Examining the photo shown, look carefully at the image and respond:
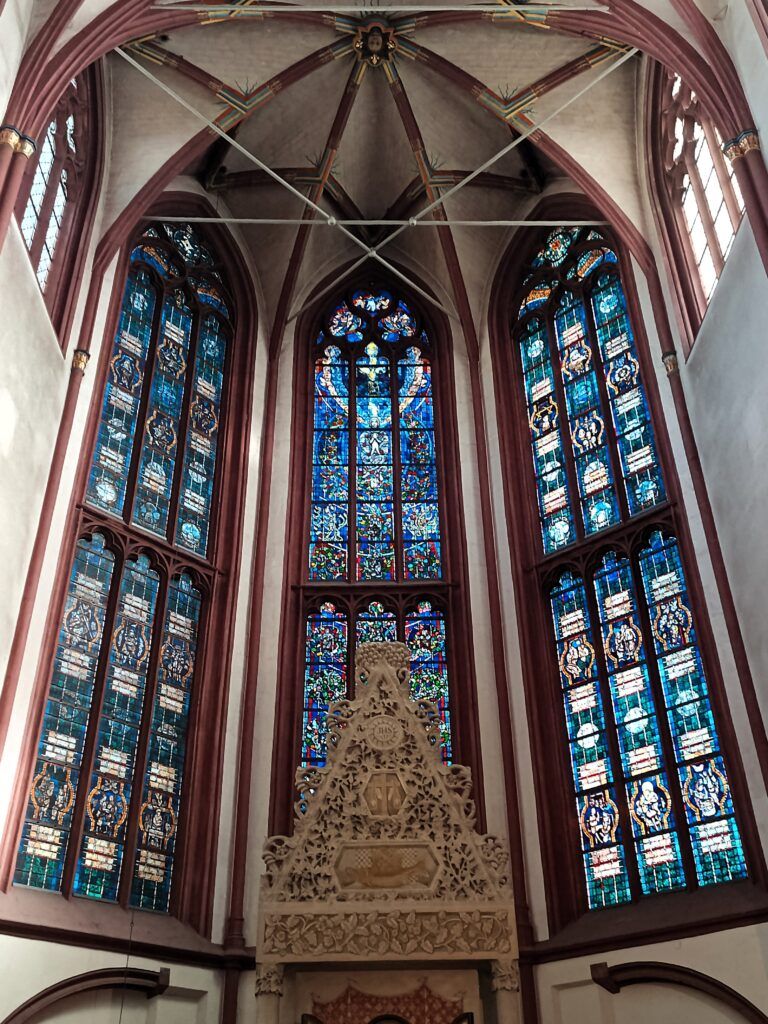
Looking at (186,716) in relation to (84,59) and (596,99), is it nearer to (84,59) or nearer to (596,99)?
(84,59)

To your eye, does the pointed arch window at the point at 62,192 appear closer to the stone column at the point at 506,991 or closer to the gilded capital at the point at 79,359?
the gilded capital at the point at 79,359

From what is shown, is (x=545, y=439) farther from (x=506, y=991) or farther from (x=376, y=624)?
(x=506, y=991)

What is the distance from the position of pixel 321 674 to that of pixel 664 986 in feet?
17.1

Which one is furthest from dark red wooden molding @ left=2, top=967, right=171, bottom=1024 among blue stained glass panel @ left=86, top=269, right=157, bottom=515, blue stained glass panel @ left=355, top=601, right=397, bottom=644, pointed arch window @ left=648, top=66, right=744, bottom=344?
pointed arch window @ left=648, top=66, right=744, bottom=344

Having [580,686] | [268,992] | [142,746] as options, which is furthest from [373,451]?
[268,992]

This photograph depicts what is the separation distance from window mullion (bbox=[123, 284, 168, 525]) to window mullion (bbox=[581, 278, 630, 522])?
5.92m

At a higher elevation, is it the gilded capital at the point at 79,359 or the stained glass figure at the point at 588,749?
the gilded capital at the point at 79,359

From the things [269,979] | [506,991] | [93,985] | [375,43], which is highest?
[375,43]

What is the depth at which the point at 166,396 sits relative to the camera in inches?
543

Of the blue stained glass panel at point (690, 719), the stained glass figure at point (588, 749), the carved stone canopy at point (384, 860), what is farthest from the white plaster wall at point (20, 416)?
the blue stained glass panel at point (690, 719)

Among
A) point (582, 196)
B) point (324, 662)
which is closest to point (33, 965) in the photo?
point (324, 662)

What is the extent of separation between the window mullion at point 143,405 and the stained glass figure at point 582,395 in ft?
17.0

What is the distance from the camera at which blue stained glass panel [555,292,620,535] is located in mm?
12781

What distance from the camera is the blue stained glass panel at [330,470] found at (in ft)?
45.1
